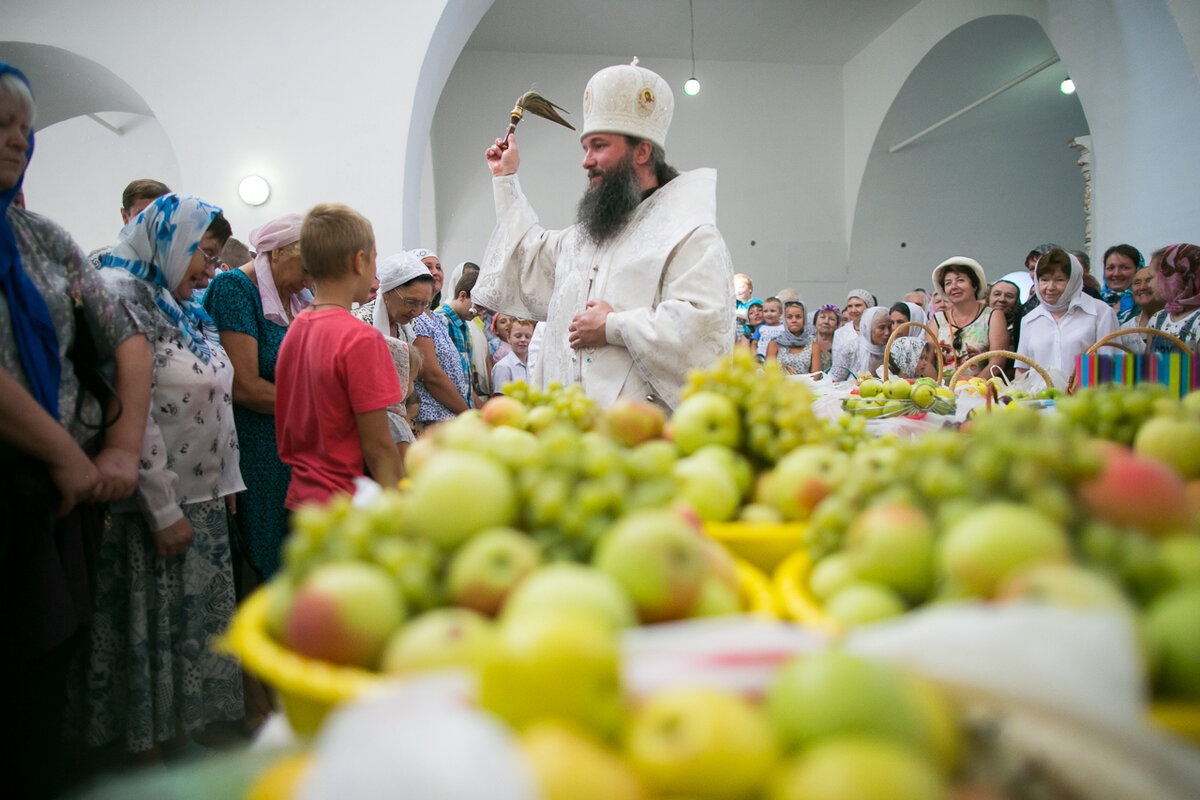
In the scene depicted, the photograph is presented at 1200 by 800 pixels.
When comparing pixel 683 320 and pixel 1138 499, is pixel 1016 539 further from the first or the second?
pixel 683 320

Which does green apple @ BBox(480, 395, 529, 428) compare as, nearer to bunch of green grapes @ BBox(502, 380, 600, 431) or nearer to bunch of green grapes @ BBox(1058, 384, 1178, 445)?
bunch of green grapes @ BBox(502, 380, 600, 431)

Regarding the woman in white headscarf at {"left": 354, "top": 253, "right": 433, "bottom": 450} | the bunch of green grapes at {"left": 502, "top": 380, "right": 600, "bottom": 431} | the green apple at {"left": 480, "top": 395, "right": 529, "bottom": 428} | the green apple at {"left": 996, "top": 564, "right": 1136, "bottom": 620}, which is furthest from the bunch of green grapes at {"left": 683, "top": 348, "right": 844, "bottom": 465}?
the woman in white headscarf at {"left": 354, "top": 253, "right": 433, "bottom": 450}

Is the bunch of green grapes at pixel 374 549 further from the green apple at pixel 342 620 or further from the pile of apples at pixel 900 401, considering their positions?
the pile of apples at pixel 900 401

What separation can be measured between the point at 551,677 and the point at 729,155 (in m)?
12.1

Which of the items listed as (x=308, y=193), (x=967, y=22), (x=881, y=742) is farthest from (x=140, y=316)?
(x=967, y=22)

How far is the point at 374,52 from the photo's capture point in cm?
591

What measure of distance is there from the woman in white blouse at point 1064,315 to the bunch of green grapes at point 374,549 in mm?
4717

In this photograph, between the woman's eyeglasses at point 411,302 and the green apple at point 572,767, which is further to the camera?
the woman's eyeglasses at point 411,302

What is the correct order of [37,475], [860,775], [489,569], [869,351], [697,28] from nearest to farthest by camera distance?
[860,775]
[489,569]
[37,475]
[869,351]
[697,28]

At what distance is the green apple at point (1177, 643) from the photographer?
21.2 inches

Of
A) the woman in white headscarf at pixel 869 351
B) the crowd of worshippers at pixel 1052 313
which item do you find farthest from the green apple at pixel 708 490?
the woman in white headscarf at pixel 869 351

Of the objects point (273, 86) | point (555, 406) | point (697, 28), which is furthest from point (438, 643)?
point (697, 28)

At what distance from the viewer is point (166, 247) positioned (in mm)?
2121

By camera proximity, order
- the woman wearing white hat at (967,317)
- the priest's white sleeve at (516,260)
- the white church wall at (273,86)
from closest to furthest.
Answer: the priest's white sleeve at (516,260), the woman wearing white hat at (967,317), the white church wall at (273,86)
